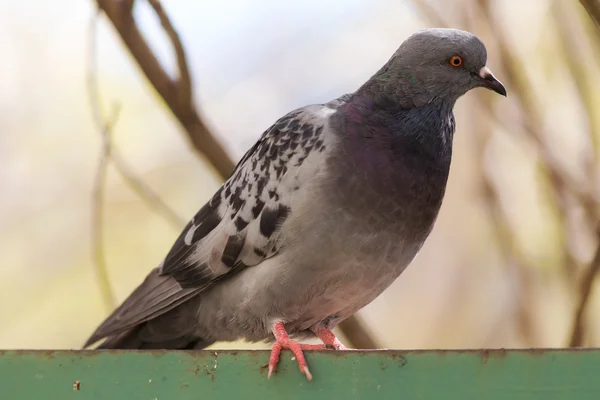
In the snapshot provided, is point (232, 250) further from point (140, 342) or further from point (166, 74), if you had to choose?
point (140, 342)

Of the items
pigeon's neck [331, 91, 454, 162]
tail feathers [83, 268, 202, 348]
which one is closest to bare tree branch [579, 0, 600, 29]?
pigeon's neck [331, 91, 454, 162]

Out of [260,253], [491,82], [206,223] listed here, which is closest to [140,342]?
[206,223]

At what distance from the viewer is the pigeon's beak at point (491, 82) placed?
3.90 m

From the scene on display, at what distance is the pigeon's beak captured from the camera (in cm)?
390

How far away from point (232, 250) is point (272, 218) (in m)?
0.28

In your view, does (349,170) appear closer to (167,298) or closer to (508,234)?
(167,298)

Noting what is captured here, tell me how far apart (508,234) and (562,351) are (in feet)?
8.14

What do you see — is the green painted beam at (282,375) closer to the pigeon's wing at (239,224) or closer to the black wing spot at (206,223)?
the pigeon's wing at (239,224)

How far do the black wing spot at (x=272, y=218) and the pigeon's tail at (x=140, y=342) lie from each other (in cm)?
104

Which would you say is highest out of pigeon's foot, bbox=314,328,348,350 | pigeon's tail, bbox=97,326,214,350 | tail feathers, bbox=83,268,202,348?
tail feathers, bbox=83,268,202,348

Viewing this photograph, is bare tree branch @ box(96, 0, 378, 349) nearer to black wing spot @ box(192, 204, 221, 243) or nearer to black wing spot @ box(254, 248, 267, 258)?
black wing spot @ box(192, 204, 221, 243)

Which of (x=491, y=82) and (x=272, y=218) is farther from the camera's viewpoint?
(x=491, y=82)

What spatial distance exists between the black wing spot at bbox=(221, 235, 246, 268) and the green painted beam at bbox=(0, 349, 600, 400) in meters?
1.10

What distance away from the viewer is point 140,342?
14.9ft
